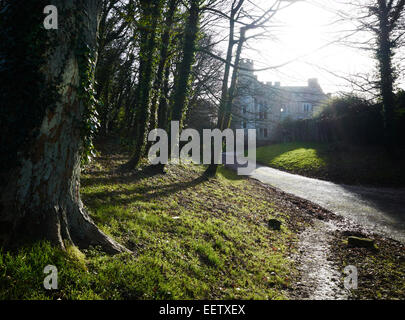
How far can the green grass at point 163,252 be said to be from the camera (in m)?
2.73

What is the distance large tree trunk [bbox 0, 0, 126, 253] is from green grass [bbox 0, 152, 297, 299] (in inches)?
12.6

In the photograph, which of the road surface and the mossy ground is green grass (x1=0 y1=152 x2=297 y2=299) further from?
the road surface

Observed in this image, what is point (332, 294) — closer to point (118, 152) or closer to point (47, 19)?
point (47, 19)

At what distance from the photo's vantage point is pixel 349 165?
16078 millimetres

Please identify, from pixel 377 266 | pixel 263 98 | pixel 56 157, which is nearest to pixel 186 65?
pixel 263 98

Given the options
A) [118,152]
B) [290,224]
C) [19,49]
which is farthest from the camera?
[118,152]

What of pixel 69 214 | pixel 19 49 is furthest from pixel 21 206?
pixel 19 49

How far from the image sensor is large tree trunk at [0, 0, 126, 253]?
9.35ft

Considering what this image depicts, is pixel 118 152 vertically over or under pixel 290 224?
over

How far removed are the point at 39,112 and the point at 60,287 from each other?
2.17m

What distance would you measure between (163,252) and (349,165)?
16.4 metres

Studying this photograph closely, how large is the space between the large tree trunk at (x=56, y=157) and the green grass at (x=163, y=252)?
32cm

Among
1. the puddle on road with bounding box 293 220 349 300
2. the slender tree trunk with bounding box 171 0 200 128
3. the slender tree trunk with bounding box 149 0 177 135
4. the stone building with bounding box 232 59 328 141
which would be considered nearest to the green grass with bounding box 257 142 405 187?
the stone building with bounding box 232 59 328 141

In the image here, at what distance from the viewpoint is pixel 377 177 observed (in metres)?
14.0
